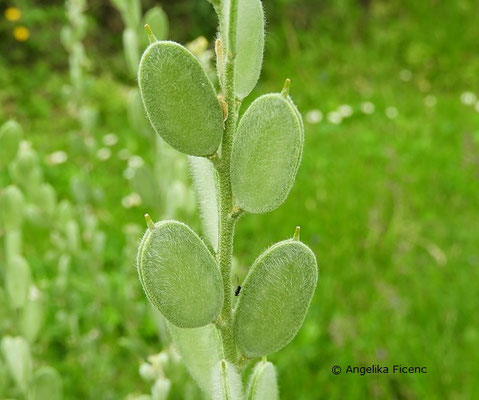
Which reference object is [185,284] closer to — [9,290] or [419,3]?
[9,290]

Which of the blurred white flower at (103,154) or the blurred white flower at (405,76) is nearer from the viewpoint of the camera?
the blurred white flower at (103,154)

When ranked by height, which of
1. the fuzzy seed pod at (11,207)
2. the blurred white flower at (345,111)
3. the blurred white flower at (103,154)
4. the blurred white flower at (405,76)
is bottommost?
the blurred white flower at (405,76)

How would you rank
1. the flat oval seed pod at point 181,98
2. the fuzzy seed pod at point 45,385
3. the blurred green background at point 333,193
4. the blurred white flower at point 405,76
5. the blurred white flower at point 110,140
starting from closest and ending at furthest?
1. the flat oval seed pod at point 181,98
2. the fuzzy seed pod at point 45,385
3. the blurred green background at point 333,193
4. the blurred white flower at point 110,140
5. the blurred white flower at point 405,76

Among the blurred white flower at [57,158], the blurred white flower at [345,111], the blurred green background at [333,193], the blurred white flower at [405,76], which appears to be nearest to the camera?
the blurred green background at [333,193]

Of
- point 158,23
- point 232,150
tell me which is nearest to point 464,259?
point 158,23

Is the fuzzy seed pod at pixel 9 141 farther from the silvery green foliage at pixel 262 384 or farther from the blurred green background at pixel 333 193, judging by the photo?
the silvery green foliage at pixel 262 384

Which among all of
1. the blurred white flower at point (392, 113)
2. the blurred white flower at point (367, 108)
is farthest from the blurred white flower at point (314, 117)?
the blurred white flower at point (392, 113)

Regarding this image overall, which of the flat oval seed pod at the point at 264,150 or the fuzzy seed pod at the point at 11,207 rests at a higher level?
the flat oval seed pod at the point at 264,150

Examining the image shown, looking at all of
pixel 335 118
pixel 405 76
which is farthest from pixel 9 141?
pixel 405 76
